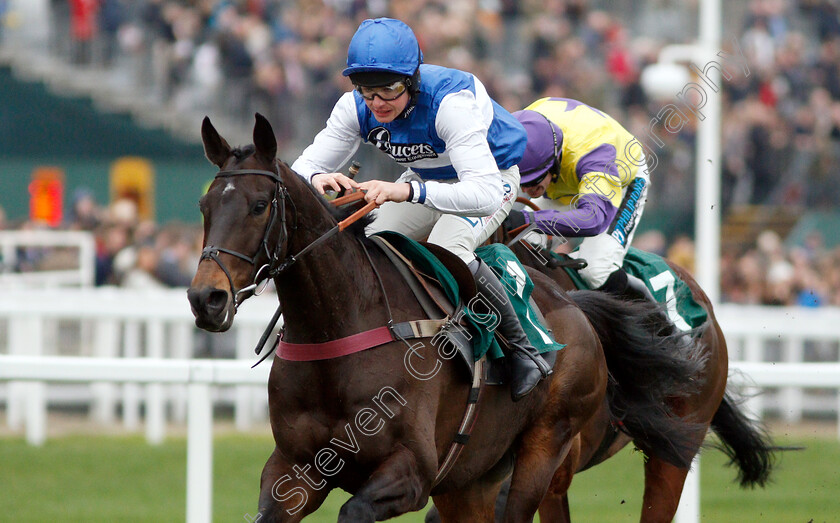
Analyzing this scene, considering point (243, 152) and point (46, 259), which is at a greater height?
point (243, 152)

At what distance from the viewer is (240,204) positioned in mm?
3582

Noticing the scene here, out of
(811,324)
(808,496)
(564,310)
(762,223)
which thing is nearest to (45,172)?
(762,223)

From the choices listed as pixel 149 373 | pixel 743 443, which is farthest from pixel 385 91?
pixel 743 443

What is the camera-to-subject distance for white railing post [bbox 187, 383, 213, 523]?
520 cm

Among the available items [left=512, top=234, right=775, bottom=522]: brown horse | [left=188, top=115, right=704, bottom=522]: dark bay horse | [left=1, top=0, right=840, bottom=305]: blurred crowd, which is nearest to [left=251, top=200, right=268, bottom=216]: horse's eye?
[left=188, top=115, right=704, bottom=522]: dark bay horse

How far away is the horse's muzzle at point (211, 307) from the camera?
3367mm

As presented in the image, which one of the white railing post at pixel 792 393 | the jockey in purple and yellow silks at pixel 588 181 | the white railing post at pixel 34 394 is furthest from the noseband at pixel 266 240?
the white railing post at pixel 792 393

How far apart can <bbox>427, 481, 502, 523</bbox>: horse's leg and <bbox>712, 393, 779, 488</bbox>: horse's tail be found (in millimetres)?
1717

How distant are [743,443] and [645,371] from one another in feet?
3.71

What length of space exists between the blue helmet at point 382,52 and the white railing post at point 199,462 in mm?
1929

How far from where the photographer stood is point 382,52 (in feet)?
13.1

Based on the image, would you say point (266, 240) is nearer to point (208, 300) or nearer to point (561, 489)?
point (208, 300)

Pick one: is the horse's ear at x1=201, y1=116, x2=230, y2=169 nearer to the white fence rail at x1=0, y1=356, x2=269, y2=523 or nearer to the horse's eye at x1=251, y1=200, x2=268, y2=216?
the horse's eye at x1=251, y1=200, x2=268, y2=216

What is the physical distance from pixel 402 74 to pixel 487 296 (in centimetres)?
87
